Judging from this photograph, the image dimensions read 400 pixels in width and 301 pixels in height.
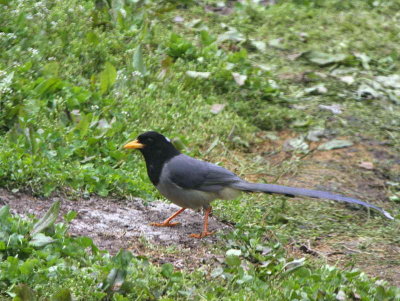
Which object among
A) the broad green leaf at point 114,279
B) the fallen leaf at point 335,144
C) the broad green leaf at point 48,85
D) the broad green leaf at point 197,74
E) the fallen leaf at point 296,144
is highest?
the broad green leaf at point 114,279

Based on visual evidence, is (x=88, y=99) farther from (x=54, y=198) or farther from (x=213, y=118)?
(x=54, y=198)

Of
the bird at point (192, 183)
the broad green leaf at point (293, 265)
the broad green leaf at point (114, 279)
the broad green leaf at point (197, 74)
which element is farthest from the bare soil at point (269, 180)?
the broad green leaf at point (197, 74)

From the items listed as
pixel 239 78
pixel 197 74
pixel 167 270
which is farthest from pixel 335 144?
pixel 167 270

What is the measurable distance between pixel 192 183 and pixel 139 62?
2806mm

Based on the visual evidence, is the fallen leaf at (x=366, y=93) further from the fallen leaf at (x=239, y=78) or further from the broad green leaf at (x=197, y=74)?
the broad green leaf at (x=197, y=74)

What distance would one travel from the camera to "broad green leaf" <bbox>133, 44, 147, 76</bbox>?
8.63 metres

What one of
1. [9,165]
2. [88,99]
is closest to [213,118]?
[88,99]

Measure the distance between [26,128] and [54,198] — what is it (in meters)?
0.80

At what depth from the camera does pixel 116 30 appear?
921 cm

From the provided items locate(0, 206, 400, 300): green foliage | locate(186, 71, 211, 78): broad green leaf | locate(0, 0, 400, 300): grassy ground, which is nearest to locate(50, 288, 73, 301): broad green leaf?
locate(0, 206, 400, 300): green foliage

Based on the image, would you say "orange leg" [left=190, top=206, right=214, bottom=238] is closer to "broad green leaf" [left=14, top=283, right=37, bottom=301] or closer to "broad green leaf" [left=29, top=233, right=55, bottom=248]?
"broad green leaf" [left=29, top=233, right=55, bottom=248]

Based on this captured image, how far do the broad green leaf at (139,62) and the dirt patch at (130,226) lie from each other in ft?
7.82

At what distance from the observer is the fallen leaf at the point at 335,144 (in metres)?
8.34

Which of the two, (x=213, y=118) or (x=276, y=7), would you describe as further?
(x=276, y=7)
